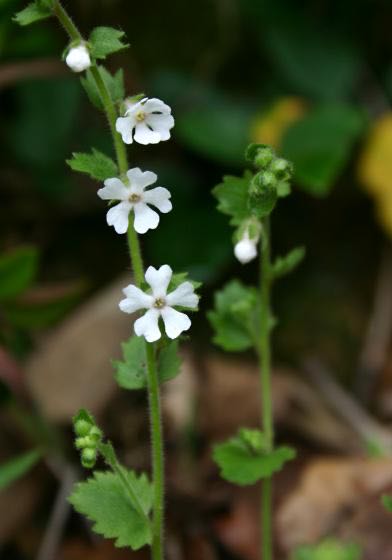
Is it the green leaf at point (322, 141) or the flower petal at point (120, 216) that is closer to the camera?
the flower petal at point (120, 216)

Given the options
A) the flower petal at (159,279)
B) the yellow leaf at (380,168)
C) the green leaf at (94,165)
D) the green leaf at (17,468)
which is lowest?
the flower petal at (159,279)

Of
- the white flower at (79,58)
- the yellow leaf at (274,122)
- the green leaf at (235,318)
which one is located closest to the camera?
the white flower at (79,58)

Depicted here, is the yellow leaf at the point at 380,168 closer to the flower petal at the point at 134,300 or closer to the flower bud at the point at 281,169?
the flower bud at the point at 281,169

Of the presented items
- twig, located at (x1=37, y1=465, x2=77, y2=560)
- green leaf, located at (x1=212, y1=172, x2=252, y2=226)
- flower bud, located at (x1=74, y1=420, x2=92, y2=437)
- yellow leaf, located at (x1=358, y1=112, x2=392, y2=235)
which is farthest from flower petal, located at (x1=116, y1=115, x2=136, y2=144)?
yellow leaf, located at (x1=358, y1=112, x2=392, y2=235)

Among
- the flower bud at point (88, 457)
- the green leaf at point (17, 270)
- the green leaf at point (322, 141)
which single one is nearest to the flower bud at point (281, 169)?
the flower bud at point (88, 457)

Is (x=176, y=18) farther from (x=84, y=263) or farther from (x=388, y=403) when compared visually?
(x=388, y=403)

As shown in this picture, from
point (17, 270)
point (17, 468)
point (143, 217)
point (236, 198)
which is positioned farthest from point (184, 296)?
point (17, 270)

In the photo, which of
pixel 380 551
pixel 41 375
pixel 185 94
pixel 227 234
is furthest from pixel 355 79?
pixel 380 551
